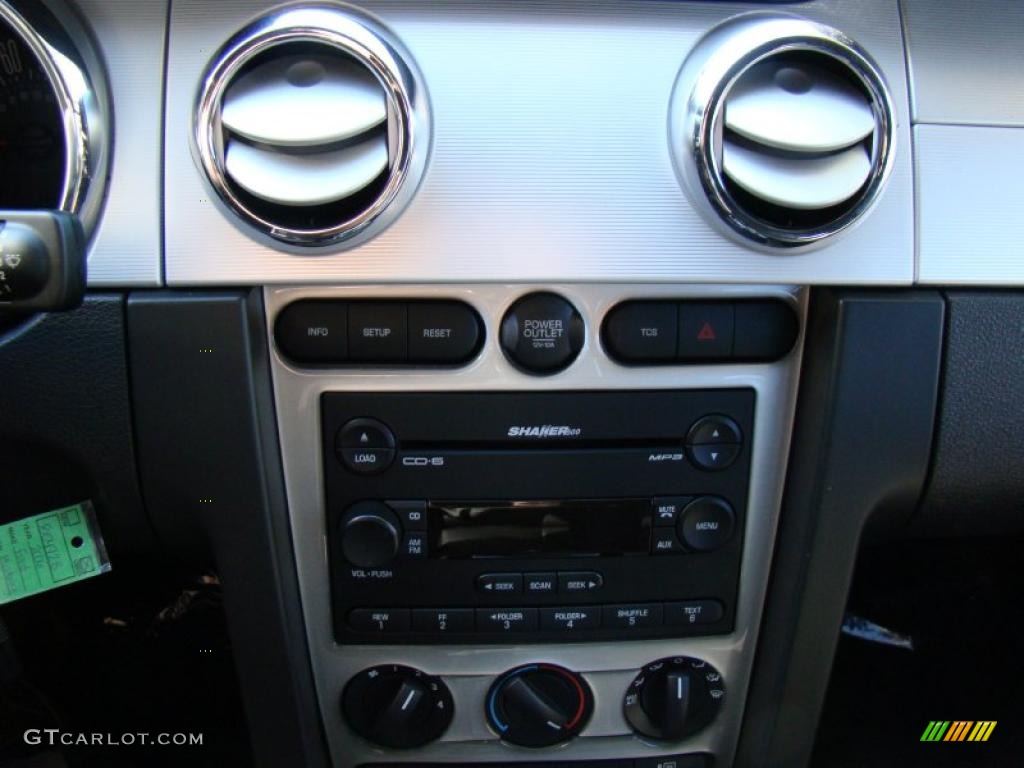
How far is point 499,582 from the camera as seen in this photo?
0.83 m

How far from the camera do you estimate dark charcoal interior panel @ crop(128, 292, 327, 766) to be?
73 cm

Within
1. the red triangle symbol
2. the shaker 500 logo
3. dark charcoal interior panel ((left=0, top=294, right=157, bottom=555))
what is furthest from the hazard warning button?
dark charcoal interior panel ((left=0, top=294, right=157, bottom=555))

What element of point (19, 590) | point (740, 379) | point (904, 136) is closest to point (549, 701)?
point (740, 379)

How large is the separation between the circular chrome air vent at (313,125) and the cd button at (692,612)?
0.49 meters

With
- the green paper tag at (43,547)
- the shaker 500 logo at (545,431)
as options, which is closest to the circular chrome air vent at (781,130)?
the shaker 500 logo at (545,431)

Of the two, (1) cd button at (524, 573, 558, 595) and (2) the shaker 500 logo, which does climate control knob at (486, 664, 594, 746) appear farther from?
(2) the shaker 500 logo

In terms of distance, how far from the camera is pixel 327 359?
0.76 meters

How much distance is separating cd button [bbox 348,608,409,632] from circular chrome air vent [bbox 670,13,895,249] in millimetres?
493

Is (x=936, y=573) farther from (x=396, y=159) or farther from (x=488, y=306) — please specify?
(x=396, y=159)

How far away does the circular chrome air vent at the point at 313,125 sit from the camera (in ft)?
2.17

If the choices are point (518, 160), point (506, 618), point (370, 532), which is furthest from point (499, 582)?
point (518, 160)

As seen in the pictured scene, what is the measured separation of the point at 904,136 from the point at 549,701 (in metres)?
0.65

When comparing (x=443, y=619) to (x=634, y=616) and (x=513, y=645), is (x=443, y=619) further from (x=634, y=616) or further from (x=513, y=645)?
(x=634, y=616)

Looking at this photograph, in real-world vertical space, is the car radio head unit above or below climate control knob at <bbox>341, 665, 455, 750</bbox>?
above
